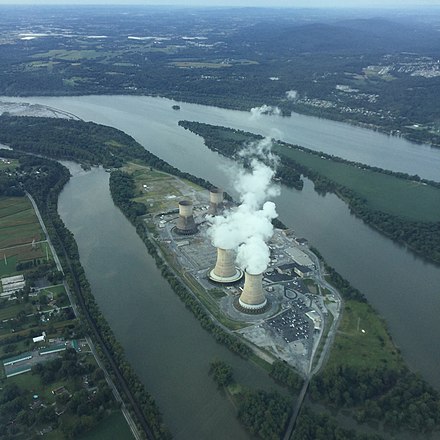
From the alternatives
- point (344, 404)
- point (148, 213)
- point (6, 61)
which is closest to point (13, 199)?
point (148, 213)

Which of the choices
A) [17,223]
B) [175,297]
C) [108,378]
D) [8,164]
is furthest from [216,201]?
[8,164]

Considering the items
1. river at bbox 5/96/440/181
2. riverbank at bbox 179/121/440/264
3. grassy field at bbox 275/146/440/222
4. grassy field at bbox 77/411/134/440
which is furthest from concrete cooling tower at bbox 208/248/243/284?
river at bbox 5/96/440/181

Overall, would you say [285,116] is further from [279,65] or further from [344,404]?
[344,404]

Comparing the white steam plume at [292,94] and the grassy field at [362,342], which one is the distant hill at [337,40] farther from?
the grassy field at [362,342]

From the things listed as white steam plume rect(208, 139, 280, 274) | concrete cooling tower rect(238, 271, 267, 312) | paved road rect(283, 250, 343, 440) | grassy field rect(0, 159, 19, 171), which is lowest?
grassy field rect(0, 159, 19, 171)

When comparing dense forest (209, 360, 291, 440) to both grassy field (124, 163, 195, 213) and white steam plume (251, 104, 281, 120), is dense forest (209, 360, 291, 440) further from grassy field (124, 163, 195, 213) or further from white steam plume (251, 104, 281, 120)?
white steam plume (251, 104, 281, 120)

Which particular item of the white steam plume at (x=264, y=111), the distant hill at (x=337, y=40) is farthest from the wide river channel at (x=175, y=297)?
the distant hill at (x=337, y=40)
